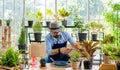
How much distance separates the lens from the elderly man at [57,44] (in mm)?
4059

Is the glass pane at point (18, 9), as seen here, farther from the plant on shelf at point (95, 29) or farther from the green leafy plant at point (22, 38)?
the plant on shelf at point (95, 29)

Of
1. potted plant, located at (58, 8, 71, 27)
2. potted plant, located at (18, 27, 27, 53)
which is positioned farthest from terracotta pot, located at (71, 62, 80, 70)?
potted plant, located at (18, 27, 27, 53)

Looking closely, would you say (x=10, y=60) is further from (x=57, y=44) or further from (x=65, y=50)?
(x=57, y=44)

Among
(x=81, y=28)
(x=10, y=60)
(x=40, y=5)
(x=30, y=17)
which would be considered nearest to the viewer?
(x=10, y=60)

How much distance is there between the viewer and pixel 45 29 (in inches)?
286

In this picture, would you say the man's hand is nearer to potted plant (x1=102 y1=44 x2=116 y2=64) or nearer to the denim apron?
the denim apron

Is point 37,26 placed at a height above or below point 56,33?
above

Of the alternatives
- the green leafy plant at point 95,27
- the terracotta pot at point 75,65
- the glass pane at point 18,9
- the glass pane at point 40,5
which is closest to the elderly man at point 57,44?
the terracotta pot at point 75,65

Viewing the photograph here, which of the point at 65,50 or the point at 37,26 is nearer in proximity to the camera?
the point at 65,50

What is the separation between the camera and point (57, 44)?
4293 mm

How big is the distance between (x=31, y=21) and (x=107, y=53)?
12.7 feet

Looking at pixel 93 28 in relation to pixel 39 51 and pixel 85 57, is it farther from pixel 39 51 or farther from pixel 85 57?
pixel 85 57

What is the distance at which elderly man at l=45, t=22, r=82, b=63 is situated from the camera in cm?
406

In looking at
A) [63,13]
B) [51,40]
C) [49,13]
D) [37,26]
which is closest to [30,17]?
[49,13]
